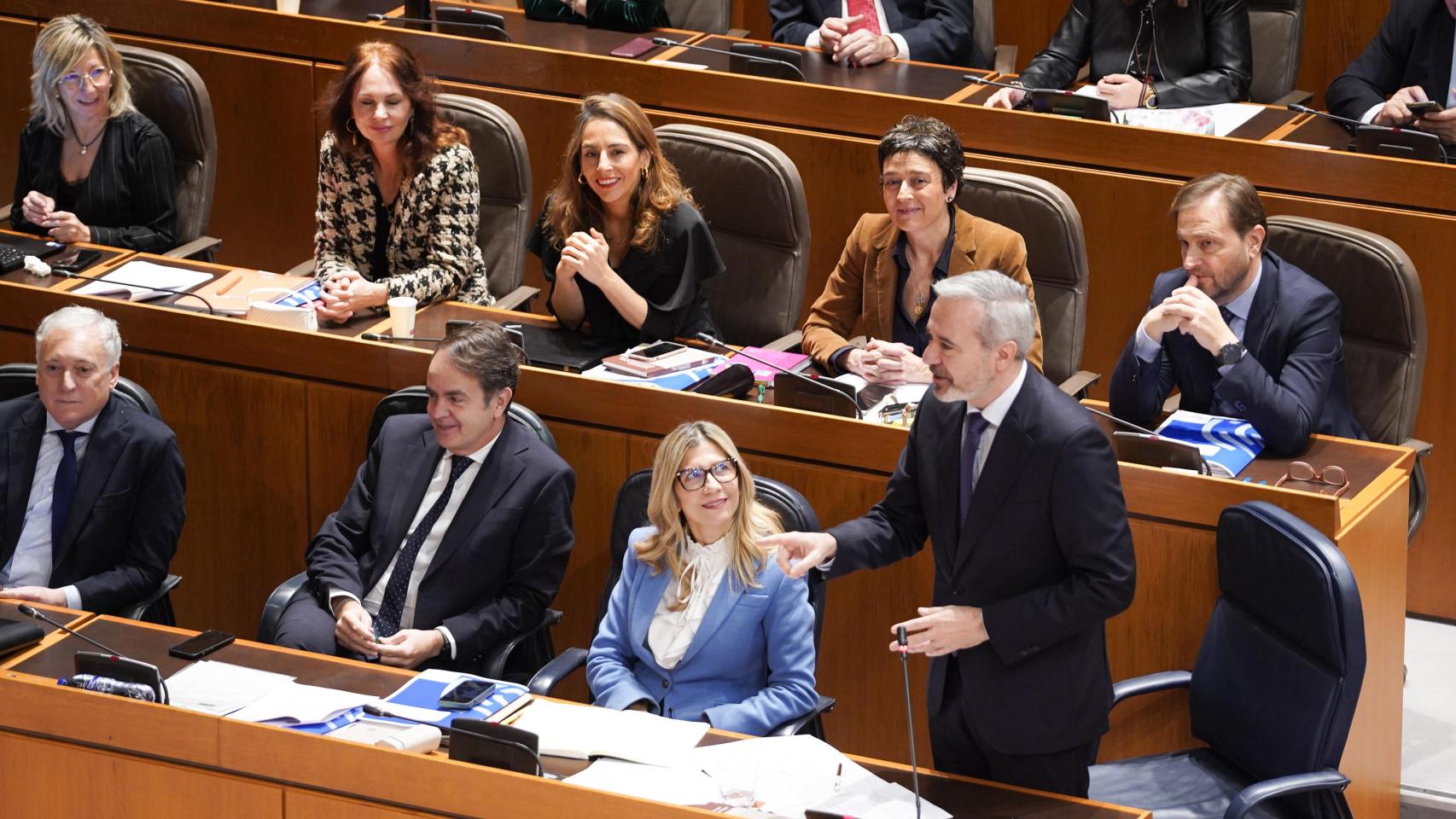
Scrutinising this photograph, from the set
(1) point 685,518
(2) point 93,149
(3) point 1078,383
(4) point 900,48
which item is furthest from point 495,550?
(4) point 900,48

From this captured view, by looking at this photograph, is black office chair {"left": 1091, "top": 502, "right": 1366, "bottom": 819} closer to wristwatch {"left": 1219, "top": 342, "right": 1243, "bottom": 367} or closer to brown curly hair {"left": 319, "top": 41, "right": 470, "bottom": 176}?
wristwatch {"left": 1219, "top": 342, "right": 1243, "bottom": 367}

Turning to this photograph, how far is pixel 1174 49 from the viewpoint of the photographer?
4.67 metres

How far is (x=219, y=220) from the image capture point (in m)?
5.26

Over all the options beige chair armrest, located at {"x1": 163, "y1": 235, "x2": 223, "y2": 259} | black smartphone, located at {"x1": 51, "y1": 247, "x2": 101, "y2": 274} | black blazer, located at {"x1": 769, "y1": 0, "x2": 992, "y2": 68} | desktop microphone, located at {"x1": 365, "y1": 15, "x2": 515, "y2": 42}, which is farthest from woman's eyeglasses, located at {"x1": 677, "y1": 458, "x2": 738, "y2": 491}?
black blazer, located at {"x1": 769, "y1": 0, "x2": 992, "y2": 68}

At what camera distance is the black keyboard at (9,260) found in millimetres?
3994

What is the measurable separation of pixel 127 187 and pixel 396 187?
0.85 meters

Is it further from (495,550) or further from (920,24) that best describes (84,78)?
(920,24)

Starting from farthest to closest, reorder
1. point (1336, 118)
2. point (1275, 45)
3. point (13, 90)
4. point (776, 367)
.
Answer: point (13, 90)
point (1275, 45)
point (1336, 118)
point (776, 367)

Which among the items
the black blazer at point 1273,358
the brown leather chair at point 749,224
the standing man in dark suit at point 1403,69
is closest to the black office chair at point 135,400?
the brown leather chair at point 749,224

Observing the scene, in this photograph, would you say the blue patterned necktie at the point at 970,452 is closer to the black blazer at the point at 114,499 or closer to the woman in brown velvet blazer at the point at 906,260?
the woman in brown velvet blazer at the point at 906,260

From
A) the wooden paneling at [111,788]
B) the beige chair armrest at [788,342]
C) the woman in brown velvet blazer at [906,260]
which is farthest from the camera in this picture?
the beige chair armrest at [788,342]

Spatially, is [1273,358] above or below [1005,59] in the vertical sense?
below

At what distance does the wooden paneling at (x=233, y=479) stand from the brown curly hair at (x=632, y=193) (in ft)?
2.21

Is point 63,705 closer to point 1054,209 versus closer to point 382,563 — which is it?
point 382,563
